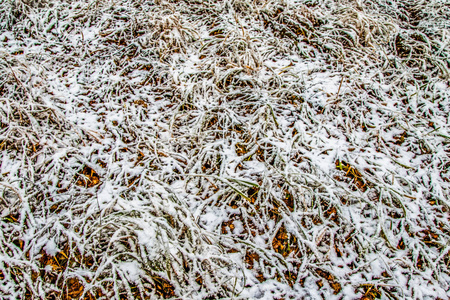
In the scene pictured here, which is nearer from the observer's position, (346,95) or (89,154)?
(89,154)

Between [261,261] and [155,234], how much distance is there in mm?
668

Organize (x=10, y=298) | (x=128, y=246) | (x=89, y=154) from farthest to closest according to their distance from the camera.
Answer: (x=89, y=154)
(x=128, y=246)
(x=10, y=298)

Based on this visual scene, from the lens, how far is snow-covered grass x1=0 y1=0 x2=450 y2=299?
1.46m

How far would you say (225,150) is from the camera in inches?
77.7

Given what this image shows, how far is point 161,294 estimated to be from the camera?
1399mm

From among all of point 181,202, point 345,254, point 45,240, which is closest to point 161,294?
point 181,202

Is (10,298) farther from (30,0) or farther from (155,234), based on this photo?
(30,0)

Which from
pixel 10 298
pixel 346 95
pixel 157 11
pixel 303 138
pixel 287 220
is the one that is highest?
pixel 157 11

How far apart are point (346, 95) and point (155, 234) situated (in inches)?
81.1

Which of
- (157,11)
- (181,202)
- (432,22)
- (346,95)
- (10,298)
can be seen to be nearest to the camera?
(10,298)

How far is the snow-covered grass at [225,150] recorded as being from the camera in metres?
1.46

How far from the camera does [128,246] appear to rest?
151cm

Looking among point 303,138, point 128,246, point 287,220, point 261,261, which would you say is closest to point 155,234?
point 128,246

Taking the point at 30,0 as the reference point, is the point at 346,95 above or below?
below
